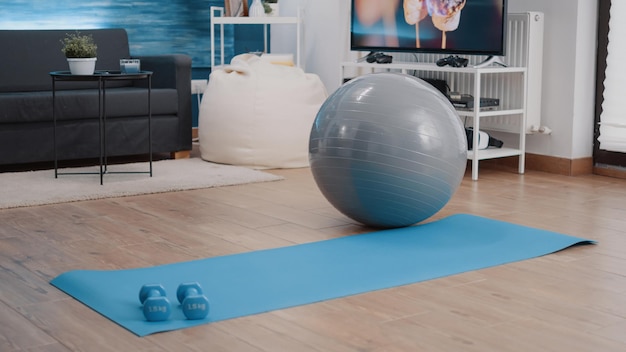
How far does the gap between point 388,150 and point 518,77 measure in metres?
2.08

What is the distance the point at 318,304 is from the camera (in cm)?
269

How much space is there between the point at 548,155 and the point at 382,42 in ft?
4.15

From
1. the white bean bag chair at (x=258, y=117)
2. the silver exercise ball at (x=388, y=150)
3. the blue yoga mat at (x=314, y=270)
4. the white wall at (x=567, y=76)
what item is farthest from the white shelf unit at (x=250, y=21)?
the blue yoga mat at (x=314, y=270)

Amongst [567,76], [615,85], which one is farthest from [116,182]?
[615,85]

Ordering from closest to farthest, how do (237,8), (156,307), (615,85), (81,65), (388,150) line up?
(156,307) < (388,150) < (81,65) < (615,85) < (237,8)

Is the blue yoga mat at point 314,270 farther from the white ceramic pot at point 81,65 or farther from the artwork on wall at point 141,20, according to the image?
the artwork on wall at point 141,20

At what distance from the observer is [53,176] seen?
4988 mm

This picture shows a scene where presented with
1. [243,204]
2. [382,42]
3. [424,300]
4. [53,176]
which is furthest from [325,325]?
[382,42]

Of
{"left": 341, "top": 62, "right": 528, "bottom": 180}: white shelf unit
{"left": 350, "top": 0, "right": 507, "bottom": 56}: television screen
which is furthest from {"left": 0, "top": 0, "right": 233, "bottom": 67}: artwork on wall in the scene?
{"left": 341, "top": 62, "right": 528, "bottom": 180}: white shelf unit

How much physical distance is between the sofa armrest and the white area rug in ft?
1.21

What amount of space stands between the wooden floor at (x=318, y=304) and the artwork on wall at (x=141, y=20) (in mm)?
2278

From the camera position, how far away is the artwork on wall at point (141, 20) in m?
6.16

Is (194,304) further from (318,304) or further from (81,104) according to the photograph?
(81,104)

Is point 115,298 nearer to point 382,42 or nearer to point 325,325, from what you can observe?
point 325,325
